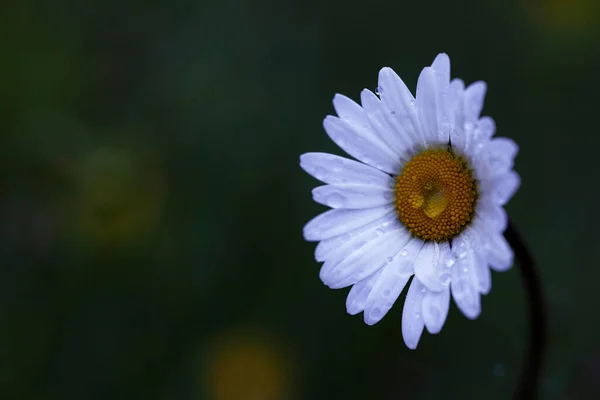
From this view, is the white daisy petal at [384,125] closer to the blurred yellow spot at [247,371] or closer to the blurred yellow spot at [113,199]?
the blurred yellow spot at [247,371]

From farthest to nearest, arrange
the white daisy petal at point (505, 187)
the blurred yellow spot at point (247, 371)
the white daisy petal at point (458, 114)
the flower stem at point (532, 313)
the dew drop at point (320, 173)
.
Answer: the blurred yellow spot at point (247, 371) → the dew drop at point (320, 173) → the flower stem at point (532, 313) → the white daisy petal at point (458, 114) → the white daisy petal at point (505, 187)

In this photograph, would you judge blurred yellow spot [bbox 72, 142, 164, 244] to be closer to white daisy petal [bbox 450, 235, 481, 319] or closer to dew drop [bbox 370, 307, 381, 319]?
dew drop [bbox 370, 307, 381, 319]

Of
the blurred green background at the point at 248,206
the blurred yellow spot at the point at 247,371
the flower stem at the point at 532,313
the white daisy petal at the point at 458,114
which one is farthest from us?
the blurred yellow spot at the point at 247,371

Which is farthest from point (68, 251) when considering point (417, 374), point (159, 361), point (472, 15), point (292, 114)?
point (472, 15)

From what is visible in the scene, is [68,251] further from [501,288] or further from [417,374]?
[501,288]

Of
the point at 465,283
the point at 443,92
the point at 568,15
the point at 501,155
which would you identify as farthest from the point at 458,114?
the point at 568,15

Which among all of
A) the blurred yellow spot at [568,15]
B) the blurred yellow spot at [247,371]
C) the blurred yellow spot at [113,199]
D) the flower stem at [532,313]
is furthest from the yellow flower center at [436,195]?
the blurred yellow spot at [568,15]

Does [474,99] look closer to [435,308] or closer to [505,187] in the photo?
[505,187]
